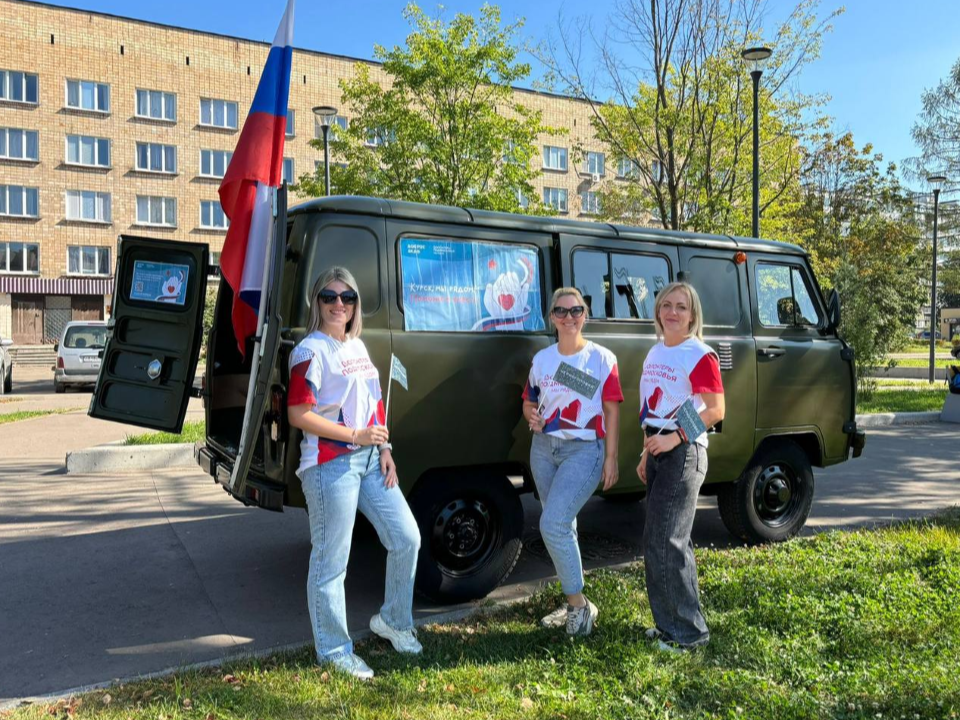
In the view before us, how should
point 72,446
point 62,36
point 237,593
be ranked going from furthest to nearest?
point 62,36
point 72,446
point 237,593

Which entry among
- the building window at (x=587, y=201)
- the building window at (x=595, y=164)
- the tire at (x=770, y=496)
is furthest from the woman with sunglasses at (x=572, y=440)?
the building window at (x=587, y=201)

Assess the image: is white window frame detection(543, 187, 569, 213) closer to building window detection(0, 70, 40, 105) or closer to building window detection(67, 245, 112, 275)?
building window detection(67, 245, 112, 275)

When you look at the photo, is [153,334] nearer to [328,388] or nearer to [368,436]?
[328,388]

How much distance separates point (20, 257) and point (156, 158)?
7.98 metres

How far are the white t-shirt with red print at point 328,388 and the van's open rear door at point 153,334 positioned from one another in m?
1.66

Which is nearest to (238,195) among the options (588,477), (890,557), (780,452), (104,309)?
(588,477)

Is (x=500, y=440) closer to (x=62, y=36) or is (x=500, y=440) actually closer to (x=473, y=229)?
(x=473, y=229)

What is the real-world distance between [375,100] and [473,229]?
1896 centimetres

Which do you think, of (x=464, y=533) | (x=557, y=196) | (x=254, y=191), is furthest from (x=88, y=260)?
(x=464, y=533)

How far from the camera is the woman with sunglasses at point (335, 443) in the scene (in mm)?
3641

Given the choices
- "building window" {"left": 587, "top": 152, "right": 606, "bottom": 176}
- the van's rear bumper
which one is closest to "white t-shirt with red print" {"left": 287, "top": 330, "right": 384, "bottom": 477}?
the van's rear bumper

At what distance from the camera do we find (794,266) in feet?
20.5

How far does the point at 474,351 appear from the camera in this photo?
466 cm

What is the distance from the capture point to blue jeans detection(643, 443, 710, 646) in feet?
12.8
